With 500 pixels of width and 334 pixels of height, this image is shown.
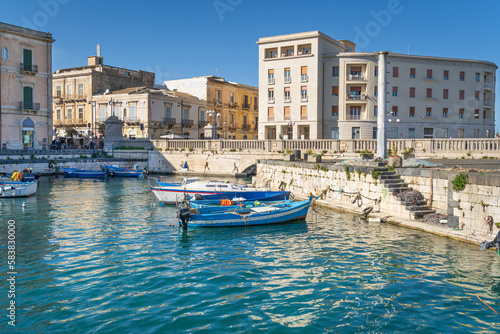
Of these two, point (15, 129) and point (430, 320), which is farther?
point (15, 129)

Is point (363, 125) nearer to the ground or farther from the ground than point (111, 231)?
farther from the ground

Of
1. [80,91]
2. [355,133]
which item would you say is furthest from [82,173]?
[355,133]

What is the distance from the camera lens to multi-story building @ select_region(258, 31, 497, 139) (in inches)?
2041

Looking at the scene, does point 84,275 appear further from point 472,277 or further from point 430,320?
point 472,277

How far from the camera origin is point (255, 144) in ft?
132

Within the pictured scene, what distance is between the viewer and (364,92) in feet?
171

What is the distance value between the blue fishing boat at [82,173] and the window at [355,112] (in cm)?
3027

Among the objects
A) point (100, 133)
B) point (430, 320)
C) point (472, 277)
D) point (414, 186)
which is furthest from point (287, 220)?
point (100, 133)

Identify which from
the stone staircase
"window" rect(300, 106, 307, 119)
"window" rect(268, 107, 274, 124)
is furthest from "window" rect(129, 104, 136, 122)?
the stone staircase

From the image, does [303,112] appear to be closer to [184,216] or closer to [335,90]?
[335,90]

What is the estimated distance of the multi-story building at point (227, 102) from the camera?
225ft

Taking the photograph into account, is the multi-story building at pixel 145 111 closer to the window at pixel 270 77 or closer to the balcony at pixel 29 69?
the balcony at pixel 29 69

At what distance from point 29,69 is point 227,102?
32802mm

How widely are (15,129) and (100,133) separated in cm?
1583
